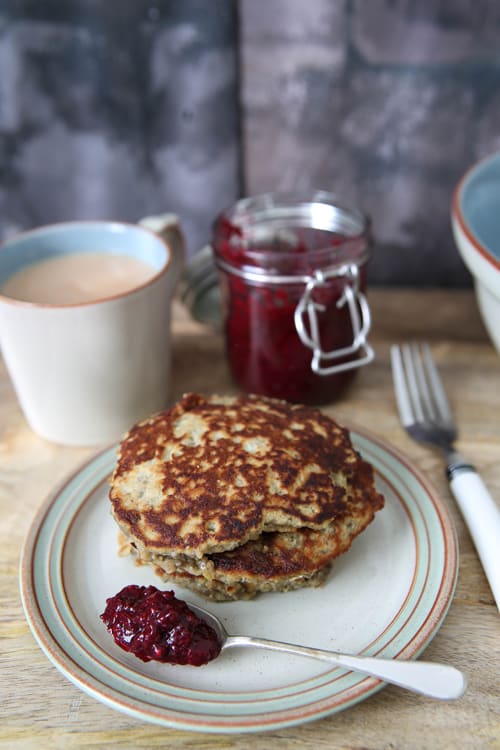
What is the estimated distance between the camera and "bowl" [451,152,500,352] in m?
1.28

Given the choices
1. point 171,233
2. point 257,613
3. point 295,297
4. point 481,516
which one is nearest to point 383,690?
point 257,613

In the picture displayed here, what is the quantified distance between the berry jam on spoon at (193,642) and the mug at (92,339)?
1.45ft

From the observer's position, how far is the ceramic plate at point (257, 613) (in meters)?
0.84

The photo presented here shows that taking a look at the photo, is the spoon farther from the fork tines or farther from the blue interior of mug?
the blue interior of mug

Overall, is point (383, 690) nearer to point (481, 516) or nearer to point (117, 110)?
point (481, 516)

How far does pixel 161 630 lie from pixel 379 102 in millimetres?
1309

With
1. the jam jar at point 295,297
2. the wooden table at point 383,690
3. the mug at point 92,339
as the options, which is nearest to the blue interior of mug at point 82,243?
the mug at point 92,339

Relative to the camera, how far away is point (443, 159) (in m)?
1.76

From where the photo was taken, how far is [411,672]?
84cm

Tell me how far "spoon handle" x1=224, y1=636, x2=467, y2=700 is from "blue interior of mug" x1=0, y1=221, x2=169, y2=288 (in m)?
0.82

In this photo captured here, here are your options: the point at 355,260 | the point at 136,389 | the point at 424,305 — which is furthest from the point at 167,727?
the point at 424,305

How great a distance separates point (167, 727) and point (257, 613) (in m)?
0.22

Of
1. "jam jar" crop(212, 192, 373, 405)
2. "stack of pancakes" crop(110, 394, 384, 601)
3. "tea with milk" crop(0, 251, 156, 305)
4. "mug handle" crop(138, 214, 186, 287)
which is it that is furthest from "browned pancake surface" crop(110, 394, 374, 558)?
"mug handle" crop(138, 214, 186, 287)

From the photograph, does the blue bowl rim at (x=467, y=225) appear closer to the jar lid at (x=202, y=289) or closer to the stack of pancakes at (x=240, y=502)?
the stack of pancakes at (x=240, y=502)
